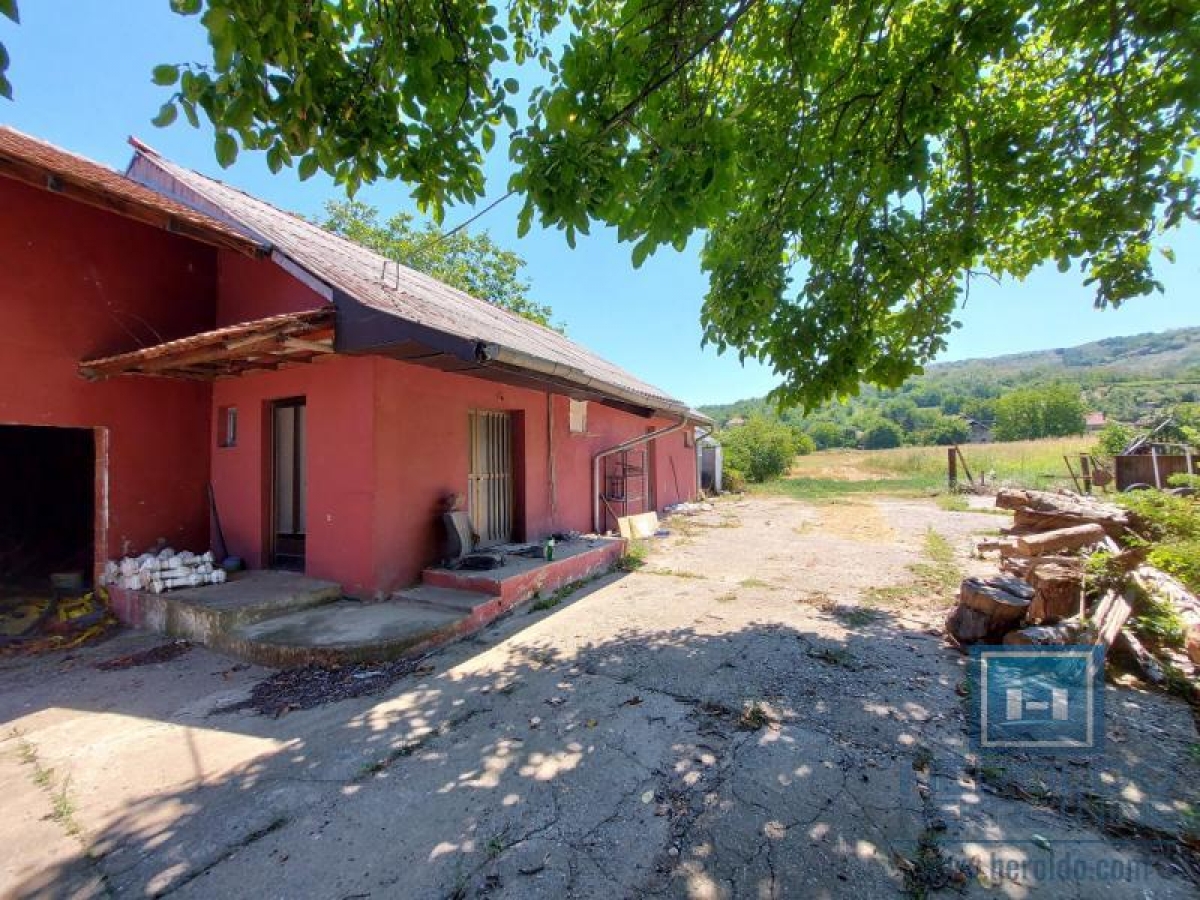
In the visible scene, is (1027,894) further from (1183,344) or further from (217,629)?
(1183,344)

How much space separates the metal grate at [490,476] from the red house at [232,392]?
28mm

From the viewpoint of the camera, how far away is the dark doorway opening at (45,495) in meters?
6.71

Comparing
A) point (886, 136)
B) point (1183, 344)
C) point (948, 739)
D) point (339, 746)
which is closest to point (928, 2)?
point (886, 136)

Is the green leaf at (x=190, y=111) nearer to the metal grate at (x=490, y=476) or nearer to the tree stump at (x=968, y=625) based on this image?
the metal grate at (x=490, y=476)

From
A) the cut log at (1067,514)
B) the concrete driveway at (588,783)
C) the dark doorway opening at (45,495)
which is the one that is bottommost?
the concrete driveway at (588,783)

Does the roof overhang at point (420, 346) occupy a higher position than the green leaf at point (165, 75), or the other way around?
the green leaf at point (165, 75)

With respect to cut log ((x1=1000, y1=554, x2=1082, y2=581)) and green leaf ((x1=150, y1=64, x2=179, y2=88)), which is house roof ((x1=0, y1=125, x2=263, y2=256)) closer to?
green leaf ((x1=150, y1=64, x2=179, y2=88))

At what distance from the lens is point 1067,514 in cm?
673

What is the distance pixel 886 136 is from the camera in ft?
12.1

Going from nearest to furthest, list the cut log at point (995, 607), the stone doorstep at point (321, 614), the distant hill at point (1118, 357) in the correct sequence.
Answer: the cut log at point (995, 607) → the stone doorstep at point (321, 614) → the distant hill at point (1118, 357)

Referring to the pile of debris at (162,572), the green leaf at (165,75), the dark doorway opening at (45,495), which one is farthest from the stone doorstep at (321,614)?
the green leaf at (165,75)

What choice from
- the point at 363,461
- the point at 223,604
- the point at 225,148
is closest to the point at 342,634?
the point at 223,604

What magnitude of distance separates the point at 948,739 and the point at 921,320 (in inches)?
131

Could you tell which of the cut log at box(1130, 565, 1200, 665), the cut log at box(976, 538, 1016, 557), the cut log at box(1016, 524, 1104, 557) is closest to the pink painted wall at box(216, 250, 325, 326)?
the cut log at box(1130, 565, 1200, 665)
